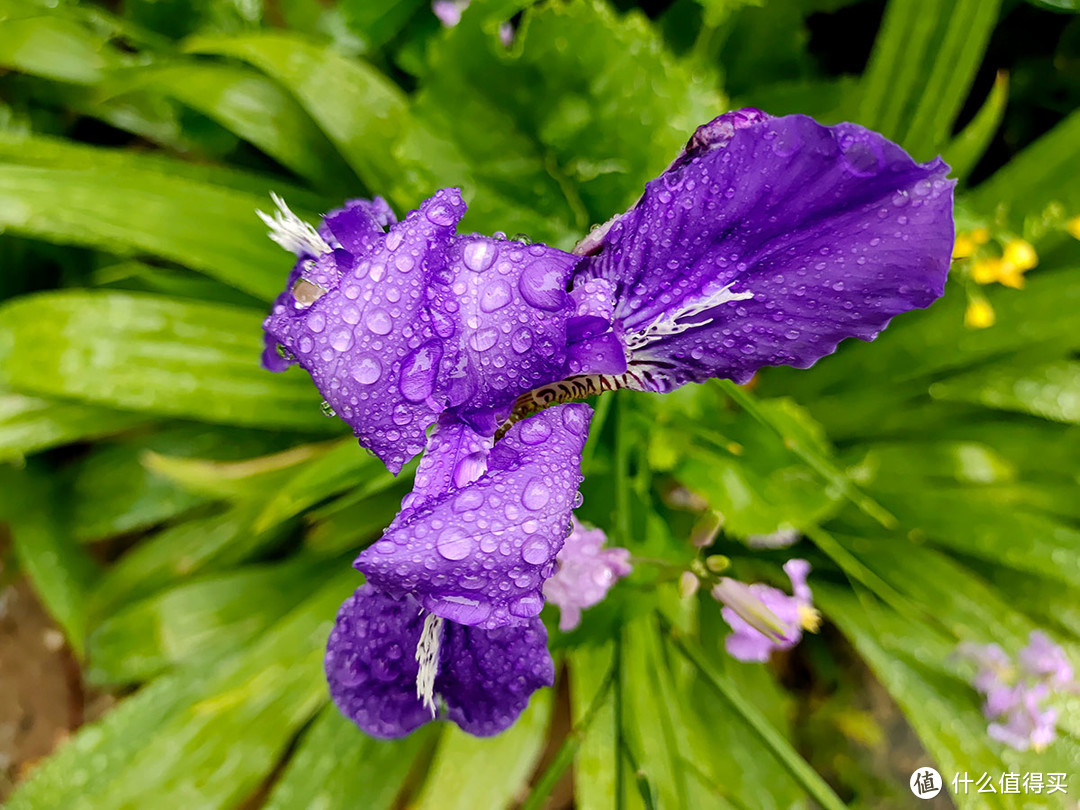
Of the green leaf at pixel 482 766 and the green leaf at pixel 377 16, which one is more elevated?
the green leaf at pixel 377 16

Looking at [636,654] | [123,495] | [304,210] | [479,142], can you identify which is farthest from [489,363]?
[123,495]

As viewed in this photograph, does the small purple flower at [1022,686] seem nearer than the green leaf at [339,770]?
Yes

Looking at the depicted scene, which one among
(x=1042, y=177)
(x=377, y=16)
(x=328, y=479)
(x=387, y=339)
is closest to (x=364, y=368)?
(x=387, y=339)

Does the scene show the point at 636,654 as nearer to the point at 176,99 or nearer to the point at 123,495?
the point at 123,495

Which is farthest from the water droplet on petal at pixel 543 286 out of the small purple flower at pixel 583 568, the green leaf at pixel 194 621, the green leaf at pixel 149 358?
the green leaf at pixel 194 621

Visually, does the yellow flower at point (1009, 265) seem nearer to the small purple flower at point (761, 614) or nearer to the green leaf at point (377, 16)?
the small purple flower at point (761, 614)

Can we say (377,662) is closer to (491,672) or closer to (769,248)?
(491,672)

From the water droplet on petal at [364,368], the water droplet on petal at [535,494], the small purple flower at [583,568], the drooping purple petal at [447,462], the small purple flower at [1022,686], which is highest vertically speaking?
the water droplet on petal at [364,368]
